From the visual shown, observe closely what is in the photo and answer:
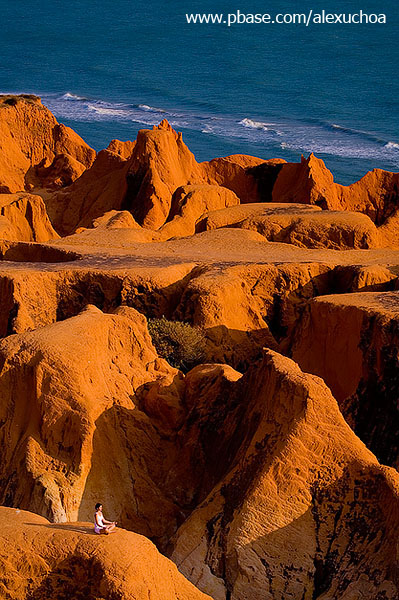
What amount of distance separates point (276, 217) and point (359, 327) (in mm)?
14879

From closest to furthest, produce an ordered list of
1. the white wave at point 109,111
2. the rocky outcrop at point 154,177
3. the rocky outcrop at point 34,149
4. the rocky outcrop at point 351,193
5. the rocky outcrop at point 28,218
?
the rocky outcrop at point 28,218 → the rocky outcrop at point 154,177 → the rocky outcrop at point 351,193 → the rocky outcrop at point 34,149 → the white wave at point 109,111

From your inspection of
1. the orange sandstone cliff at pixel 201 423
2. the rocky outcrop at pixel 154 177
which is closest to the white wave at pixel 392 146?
the rocky outcrop at pixel 154 177

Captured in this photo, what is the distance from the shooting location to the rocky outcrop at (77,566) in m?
Answer: 16.6

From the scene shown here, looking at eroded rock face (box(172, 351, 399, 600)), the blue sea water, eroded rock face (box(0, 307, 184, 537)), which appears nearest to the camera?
eroded rock face (box(172, 351, 399, 600))

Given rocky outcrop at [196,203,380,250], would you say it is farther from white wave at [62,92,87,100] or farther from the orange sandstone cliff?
white wave at [62,92,87,100]

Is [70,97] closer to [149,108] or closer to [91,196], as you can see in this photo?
[149,108]

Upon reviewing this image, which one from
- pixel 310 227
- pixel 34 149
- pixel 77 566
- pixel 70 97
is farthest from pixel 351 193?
pixel 70 97

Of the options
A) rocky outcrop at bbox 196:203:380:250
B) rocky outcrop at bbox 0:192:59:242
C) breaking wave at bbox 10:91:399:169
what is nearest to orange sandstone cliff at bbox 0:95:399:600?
rocky outcrop at bbox 196:203:380:250

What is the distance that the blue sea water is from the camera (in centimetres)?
9719

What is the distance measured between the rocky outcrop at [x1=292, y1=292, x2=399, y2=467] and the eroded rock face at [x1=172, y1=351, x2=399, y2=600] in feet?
15.4

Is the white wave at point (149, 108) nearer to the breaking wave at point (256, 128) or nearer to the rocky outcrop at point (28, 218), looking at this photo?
the breaking wave at point (256, 128)

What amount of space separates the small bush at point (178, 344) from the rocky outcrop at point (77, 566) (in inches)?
499

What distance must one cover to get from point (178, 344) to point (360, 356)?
4.73 m

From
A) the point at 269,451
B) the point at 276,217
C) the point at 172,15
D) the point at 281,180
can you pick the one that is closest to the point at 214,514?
the point at 269,451
